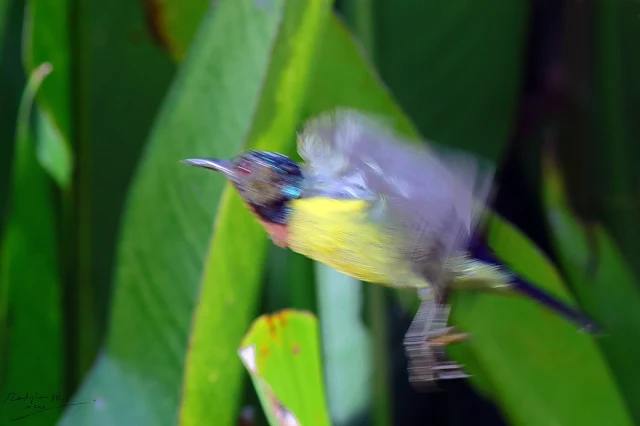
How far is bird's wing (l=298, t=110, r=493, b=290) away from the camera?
234mm

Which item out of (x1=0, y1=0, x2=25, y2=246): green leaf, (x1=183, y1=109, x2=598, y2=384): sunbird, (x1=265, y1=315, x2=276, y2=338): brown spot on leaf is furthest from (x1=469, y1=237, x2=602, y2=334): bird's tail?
(x1=0, y1=0, x2=25, y2=246): green leaf

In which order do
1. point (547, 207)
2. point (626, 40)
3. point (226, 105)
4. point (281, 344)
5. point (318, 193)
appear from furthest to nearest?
point (626, 40) < point (547, 207) < point (226, 105) < point (281, 344) < point (318, 193)

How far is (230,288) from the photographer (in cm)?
39

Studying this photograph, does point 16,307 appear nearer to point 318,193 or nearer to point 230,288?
point 230,288

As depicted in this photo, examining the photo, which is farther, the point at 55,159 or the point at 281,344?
the point at 55,159

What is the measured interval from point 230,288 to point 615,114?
1.55 ft

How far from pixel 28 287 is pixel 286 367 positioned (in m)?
0.24

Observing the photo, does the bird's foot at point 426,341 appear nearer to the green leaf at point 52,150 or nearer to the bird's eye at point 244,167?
the bird's eye at point 244,167

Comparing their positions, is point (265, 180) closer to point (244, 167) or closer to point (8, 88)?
point (244, 167)

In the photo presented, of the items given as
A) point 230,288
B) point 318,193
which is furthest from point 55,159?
point 318,193

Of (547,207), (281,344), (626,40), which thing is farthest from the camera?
(626,40)

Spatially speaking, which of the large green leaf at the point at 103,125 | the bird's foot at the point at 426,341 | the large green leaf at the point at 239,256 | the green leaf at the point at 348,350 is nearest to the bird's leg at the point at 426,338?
the bird's foot at the point at 426,341
